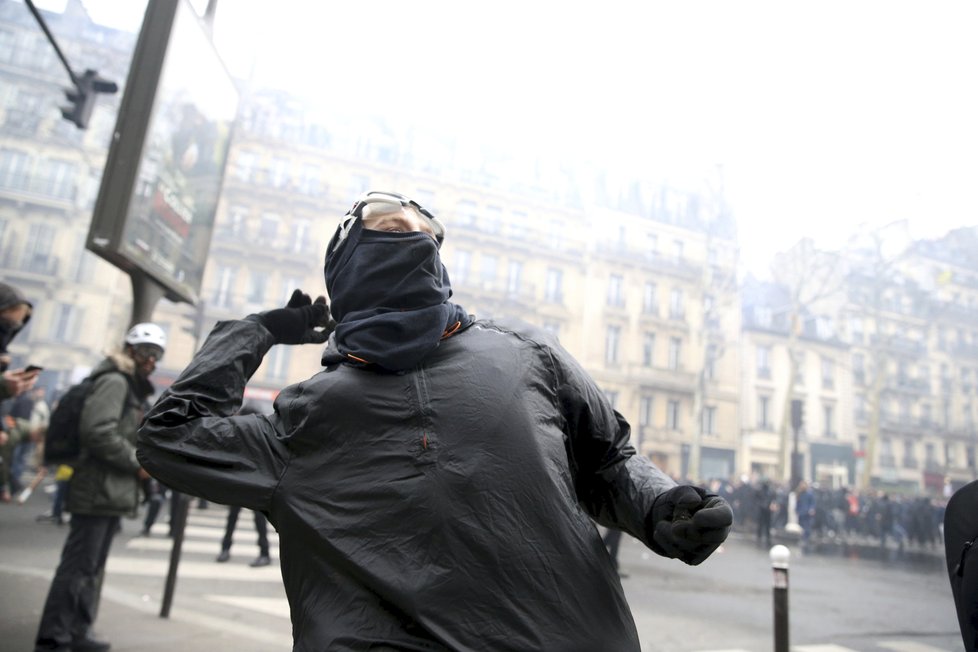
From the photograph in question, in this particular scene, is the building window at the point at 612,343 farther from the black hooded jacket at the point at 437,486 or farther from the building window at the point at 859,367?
the black hooded jacket at the point at 437,486

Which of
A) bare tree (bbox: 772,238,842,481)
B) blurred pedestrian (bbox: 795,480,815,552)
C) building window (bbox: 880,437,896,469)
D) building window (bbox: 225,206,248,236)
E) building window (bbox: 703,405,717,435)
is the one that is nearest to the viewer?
blurred pedestrian (bbox: 795,480,815,552)

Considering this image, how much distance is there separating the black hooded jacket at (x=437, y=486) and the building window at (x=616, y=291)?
86.2ft

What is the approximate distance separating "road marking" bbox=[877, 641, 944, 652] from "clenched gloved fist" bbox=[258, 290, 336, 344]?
5.14 m

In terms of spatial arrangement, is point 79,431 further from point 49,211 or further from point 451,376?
point 49,211

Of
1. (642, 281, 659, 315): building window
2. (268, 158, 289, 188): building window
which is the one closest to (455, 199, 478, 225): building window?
(268, 158, 289, 188): building window

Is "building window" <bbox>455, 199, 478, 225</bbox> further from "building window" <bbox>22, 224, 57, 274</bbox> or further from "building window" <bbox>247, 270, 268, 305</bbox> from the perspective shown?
"building window" <bbox>22, 224, 57, 274</bbox>

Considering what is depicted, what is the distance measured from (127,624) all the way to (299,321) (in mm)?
3142

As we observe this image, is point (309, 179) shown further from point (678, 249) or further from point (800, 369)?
point (800, 369)

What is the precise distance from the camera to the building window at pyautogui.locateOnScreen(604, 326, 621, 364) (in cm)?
2666

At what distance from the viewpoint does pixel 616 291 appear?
2728 centimetres

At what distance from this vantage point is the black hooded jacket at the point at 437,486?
97 centimetres

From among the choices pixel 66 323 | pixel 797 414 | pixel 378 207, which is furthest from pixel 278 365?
pixel 378 207

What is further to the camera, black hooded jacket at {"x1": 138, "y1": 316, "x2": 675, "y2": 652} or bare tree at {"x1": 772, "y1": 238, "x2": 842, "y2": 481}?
bare tree at {"x1": 772, "y1": 238, "x2": 842, "y2": 481}

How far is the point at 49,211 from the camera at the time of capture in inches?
Result: 1004
